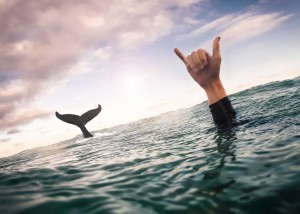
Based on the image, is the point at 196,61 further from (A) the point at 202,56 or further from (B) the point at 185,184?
(B) the point at 185,184

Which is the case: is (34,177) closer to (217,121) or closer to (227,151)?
(227,151)

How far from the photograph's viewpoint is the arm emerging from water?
7.47 metres

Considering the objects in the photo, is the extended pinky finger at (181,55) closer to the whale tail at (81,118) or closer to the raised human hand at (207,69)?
the raised human hand at (207,69)

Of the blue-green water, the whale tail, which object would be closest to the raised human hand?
the blue-green water

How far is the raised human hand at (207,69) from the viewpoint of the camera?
745 centimetres

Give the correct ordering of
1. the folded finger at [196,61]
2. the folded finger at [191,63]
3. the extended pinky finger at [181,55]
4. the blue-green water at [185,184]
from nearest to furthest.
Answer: the blue-green water at [185,184] → the folded finger at [196,61] → the folded finger at [191,63] → the extended pinky finger at [181,55]

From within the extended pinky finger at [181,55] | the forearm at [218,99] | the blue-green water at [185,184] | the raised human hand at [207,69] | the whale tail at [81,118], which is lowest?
the blue-green water at [185,184]

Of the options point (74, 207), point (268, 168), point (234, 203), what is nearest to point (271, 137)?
point (268, 168)

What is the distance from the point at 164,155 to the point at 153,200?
327 cm

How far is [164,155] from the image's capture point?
23.0 feet

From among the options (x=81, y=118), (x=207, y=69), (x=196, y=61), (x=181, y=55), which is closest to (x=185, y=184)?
(x=196, y=61)

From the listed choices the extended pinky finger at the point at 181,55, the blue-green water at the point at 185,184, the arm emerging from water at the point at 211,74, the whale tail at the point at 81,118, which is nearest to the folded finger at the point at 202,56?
the arm emerging from water at the point at 211,74

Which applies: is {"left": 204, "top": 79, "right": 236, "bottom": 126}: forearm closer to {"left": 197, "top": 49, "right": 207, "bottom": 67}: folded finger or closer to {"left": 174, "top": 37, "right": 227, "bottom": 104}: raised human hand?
{"left": 174, "top": 37, "right": 227, "bottom": 104}: raised human hand

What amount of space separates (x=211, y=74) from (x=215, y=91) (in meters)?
0.62
